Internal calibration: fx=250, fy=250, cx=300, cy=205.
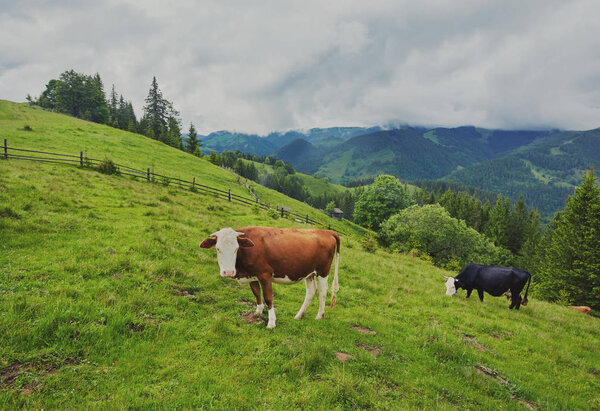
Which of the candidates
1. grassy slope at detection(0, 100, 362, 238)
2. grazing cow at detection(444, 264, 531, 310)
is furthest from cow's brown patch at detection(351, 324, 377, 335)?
grassy slope at detection(0, 100, 362, 238)

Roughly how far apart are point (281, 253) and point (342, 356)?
9.02 feet

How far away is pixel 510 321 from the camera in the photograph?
382 inches

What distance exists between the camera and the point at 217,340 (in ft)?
17.7

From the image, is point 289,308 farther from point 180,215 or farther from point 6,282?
point 180,215

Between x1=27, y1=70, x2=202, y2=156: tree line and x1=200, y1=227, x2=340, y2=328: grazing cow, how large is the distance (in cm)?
7278

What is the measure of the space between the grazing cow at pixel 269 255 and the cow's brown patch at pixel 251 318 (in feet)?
0.47

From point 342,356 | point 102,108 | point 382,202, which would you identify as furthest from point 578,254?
point 102,108

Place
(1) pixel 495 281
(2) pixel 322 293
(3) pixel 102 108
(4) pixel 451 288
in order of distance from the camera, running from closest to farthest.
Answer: (2) pixel 322 293 < (1) pixel 495 281 < (4) pixel 451 288 < (3) pixel 102 108

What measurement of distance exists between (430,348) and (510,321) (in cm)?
562

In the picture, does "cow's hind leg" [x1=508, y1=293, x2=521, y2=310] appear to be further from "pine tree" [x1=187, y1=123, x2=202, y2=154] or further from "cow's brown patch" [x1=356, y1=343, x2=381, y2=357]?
"pine tree" [x1=187, y1=123, x2=202, y2=154]

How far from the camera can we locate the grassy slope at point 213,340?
13.4 feet

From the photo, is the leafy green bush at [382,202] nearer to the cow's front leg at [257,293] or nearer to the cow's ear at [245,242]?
the cow's front leg at [257,293]

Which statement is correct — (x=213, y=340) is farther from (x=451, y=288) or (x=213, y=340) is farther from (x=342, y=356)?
(x=451, y=288)

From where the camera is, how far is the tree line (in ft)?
236
